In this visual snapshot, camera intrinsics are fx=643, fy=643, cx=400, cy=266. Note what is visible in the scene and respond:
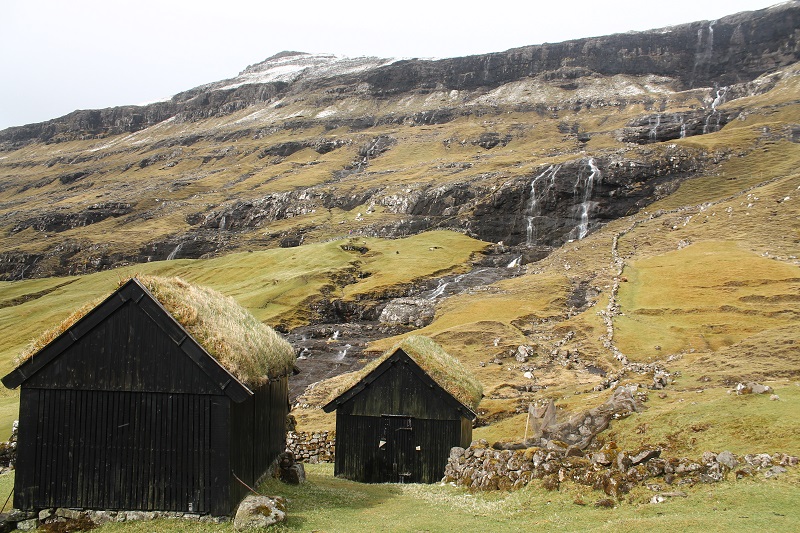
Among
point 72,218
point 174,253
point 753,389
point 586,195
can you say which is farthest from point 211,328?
point 72,218

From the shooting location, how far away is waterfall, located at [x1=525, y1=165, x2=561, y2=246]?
129 m

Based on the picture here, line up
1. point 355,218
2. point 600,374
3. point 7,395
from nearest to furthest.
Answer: point 600,374 < point 7,395 < point 355,218

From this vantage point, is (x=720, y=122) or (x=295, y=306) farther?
(x=720, y=122)

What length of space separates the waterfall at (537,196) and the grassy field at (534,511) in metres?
106

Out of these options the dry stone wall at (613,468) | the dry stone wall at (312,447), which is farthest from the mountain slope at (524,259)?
the dry stone wall at (312,447)

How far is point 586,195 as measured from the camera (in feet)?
438

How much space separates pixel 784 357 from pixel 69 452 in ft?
139

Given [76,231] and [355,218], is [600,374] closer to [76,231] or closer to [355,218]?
[355,218]

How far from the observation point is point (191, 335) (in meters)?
21.5

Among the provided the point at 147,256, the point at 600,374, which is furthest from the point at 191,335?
the point at 147,256

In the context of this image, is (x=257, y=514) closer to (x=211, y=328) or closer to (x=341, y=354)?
(x=211, y=328)

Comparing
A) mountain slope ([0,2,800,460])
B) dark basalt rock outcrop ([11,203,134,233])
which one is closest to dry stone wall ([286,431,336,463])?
mountain slope ([0,2,800,460])

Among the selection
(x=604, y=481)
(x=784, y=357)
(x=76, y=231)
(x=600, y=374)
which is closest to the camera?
(x=604, y=481)

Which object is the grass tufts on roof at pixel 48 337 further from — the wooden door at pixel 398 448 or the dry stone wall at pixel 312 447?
the dry stone wall at pixel 312 447
